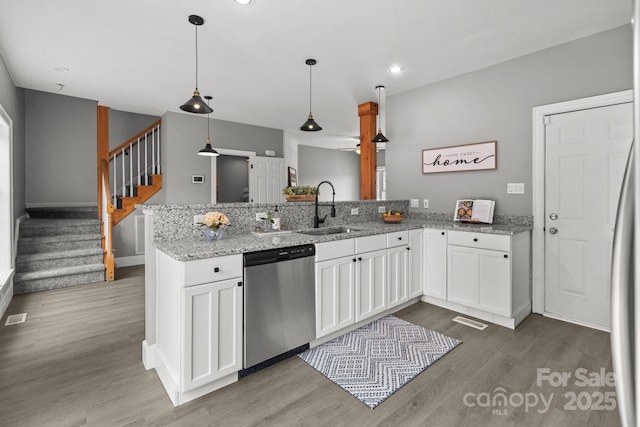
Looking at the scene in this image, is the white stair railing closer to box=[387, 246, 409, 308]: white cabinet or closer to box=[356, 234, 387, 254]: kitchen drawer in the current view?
box=[356, 234, 387, 254]: kitchen drawer

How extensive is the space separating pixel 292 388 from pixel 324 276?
822 mm

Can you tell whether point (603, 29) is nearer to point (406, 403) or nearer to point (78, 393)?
point (406, 403)

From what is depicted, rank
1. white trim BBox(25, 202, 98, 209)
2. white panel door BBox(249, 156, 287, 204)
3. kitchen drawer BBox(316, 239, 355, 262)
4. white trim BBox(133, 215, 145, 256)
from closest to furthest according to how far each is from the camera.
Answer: kitchen drawer BBox(316, 239, 355, 262), white trim BBox(25, 202, 98, 209), white trim BBox(133, 215, 145, 256), white panel door BBox(249, 156, 287, 204)

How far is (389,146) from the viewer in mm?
4684

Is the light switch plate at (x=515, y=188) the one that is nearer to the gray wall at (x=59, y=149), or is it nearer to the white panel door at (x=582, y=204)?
the white panel door at (x=582, y=204)

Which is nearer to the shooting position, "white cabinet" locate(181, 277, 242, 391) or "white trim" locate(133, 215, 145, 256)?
"white cabinet" locate(181, 277, 242, 391)

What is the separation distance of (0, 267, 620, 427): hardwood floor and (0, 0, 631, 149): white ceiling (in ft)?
8.87

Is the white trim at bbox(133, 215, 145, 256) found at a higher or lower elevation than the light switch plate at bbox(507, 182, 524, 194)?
lower

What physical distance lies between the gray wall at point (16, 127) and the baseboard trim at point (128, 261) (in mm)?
1481

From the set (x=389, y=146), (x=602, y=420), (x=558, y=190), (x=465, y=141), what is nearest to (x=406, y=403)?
(x=602, y=420)

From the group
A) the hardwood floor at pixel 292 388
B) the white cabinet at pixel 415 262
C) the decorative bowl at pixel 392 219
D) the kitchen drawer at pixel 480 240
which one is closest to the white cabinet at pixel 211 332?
the hardwood floor at pixel 292 388

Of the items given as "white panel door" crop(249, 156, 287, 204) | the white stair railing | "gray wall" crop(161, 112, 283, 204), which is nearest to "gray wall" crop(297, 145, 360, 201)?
"white panel door" crop(249, 156, 287, 204)

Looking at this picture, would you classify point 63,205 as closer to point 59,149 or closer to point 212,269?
point 59,149

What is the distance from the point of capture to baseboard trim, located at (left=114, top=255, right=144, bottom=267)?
559 cm
